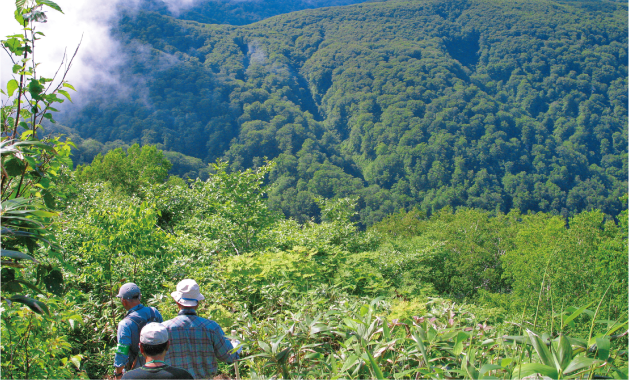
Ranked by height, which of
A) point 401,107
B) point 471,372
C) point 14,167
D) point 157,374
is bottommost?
point 401,107

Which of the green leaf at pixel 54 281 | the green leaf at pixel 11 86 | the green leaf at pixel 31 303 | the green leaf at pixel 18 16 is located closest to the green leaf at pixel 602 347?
the green leaf at pixel 31 303

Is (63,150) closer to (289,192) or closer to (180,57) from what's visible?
(289,192)

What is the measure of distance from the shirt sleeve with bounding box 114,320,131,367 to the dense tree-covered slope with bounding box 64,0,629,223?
3421 inches

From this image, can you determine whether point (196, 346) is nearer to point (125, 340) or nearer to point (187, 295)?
point (187, 295)

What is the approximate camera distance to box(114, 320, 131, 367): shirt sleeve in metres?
3.05

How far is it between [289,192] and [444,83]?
3468 inches

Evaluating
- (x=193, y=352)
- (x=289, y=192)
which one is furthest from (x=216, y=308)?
(x=289, y=192)

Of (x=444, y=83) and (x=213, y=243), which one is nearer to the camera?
(x=213, y=243)

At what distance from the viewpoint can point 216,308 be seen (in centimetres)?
370

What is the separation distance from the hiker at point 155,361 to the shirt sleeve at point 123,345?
854 millimetres

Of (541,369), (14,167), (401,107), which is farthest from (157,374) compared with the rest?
(401,107)

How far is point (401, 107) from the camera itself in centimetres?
13788

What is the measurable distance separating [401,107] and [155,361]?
143302 mm

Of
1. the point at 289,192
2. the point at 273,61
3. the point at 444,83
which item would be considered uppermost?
the point at 273,61
